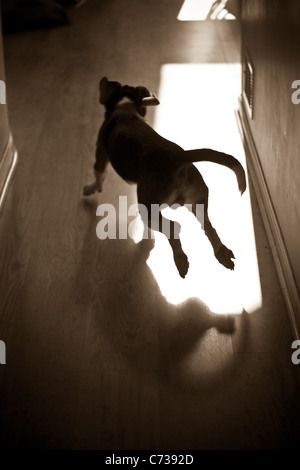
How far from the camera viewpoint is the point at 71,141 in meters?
3.07

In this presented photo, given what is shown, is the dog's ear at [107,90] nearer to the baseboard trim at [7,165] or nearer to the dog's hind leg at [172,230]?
the baseboard trim at [7,165]

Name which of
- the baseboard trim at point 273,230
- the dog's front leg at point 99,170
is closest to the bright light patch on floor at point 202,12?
the baseboard trim at point 273,230

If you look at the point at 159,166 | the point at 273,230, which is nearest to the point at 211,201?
the point at 273,230

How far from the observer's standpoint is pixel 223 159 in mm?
1922

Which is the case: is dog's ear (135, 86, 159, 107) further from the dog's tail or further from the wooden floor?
the dog's tail

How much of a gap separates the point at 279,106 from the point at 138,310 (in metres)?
0.90

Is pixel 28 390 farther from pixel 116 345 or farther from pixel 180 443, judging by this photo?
pixel 180 443

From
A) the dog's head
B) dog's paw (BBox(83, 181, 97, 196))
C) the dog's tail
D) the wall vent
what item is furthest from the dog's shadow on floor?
the wall vent

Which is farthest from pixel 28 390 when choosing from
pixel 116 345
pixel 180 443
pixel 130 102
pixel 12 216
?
pixel 130 102

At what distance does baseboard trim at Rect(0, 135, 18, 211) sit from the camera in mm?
2660

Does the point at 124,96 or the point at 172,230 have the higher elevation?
the point at 124,96

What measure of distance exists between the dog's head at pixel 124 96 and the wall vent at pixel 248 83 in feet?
1.85

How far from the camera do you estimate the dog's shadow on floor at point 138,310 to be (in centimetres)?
195

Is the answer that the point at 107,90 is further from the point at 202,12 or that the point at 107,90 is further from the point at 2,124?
the point at 202,12
